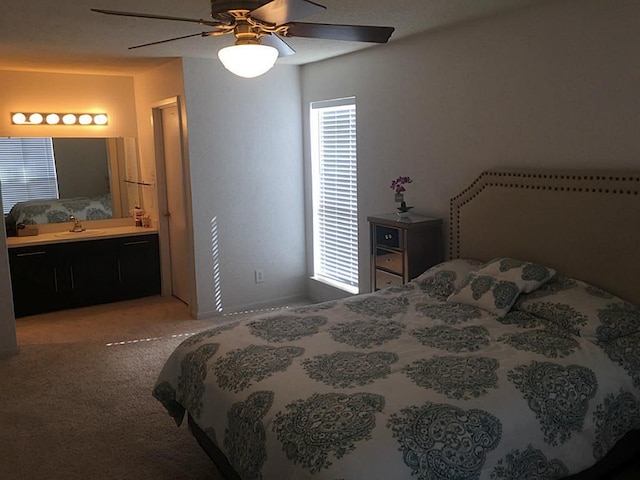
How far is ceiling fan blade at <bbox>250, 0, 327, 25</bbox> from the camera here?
212cm

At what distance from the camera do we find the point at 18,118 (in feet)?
18.5

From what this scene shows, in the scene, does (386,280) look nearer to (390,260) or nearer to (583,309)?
(390,260)

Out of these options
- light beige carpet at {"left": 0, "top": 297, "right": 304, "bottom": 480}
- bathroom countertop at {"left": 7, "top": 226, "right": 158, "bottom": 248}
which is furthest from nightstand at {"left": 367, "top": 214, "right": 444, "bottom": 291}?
bathroom countertop at {"left": 7, "top": 226, "right": 158, "bottom": 248}

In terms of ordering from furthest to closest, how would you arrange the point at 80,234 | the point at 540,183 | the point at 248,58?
the point at 80,234, the point at 540,183, the point at 248,58

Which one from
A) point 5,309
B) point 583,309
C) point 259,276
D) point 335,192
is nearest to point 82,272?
point 5,309

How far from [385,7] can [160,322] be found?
3447 mm

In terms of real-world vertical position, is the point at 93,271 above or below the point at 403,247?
below

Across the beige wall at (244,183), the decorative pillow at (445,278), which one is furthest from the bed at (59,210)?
the decorative pillow at (445,278)

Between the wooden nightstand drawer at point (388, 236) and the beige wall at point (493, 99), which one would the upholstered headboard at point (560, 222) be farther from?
the wooden nightstand drawer at point (388, 236)

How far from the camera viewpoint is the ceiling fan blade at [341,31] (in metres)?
2.51

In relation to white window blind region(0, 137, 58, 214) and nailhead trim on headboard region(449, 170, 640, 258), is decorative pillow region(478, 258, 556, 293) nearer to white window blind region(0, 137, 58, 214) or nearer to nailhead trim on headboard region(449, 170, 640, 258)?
nailhead trim on headboard region(449, 170, 640, 258)

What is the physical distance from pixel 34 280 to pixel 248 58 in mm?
4141

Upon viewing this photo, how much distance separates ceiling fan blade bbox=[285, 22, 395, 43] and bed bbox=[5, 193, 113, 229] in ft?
14.0

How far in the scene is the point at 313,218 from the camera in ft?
19.0
